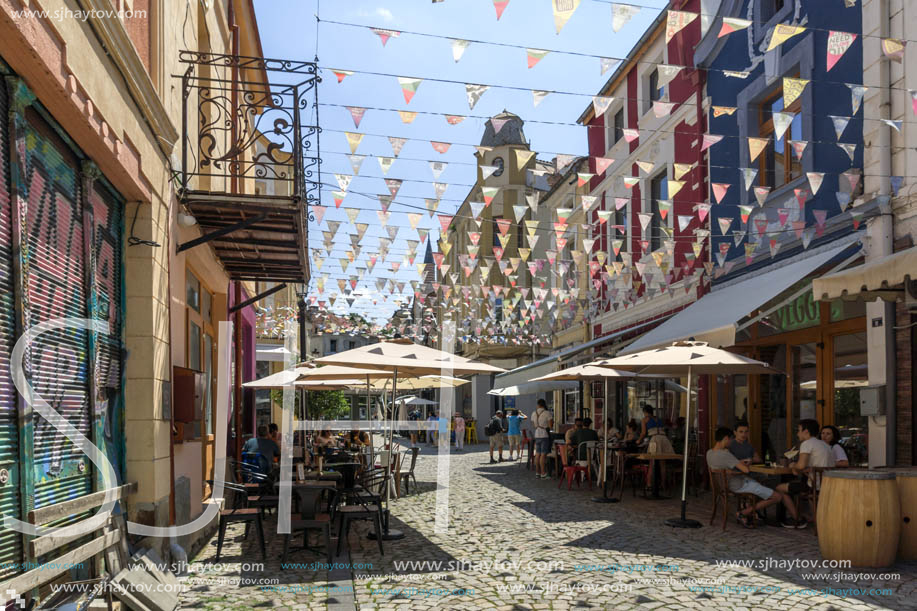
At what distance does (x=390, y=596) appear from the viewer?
639 cm

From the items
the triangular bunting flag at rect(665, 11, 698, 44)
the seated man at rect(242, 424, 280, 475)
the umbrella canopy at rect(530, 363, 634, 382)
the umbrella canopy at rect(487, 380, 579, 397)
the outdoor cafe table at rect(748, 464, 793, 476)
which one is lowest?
the seated man at rect(242, 424, 280, 475)

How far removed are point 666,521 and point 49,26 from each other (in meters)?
8.68

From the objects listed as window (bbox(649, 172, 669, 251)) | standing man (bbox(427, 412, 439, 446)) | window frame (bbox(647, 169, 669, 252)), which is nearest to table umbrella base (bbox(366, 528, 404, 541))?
window frame (bbox(647, 169, 669, 252))

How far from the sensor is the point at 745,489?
9.63m

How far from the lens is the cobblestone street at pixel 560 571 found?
242 inches

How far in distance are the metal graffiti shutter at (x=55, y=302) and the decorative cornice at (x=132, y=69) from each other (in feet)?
2.65

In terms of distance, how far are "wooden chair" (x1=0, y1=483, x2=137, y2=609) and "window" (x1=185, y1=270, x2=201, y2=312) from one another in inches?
145

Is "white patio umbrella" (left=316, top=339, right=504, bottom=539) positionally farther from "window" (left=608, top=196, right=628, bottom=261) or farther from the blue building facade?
"window" (left=608, top=196, right=628, bottom=261)

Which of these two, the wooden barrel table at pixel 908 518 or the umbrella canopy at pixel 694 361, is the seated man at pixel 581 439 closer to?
the umbrella canopy at pixel 694 361

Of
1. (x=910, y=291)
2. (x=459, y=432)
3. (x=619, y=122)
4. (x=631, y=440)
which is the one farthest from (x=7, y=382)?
(x=459, y=432)

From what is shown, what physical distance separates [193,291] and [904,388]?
8980 mm

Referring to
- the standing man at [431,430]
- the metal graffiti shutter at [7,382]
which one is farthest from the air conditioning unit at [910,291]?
A: the standing man at [431,430]

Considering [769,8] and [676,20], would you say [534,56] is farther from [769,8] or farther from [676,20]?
[769,8]

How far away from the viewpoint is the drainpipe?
10.2 m
